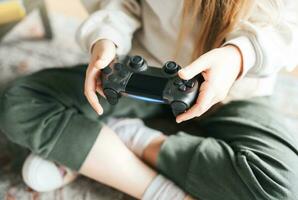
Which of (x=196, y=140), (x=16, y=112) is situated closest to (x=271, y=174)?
(x=196, y=140)

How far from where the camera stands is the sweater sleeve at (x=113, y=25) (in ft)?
2.11

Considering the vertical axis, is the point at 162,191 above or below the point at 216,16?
below

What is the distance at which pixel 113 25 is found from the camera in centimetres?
66

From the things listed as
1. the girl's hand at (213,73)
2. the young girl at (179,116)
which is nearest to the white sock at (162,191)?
the young girl at (179,116)

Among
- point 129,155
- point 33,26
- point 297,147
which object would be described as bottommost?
point 33,26

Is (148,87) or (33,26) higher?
(148,87)

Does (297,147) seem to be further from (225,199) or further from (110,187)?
(110,187)

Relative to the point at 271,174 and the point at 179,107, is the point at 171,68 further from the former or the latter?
the point at 271,174

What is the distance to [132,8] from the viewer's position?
697 mm

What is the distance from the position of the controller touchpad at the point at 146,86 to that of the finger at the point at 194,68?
43mm

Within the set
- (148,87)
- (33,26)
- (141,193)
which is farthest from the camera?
(33,26)

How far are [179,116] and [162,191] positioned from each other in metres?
0.15

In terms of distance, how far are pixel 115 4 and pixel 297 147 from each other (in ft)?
1.19

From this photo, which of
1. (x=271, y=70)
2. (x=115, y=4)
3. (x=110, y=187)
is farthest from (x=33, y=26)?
(x=271, y=70)
